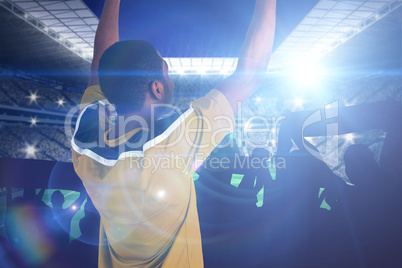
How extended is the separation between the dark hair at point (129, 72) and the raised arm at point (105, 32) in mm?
330

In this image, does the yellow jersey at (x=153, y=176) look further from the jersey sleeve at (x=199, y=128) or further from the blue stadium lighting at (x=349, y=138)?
the blue stadium lighting at (x=349, y=138)

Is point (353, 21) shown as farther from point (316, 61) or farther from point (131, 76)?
point (131, 76)

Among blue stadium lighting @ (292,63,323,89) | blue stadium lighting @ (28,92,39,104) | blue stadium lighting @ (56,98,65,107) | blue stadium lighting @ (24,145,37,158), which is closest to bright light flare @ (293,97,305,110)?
blue stadium lighting @ (292,63,323,89)

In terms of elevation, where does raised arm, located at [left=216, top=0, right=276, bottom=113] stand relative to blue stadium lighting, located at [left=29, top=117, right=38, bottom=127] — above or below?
below

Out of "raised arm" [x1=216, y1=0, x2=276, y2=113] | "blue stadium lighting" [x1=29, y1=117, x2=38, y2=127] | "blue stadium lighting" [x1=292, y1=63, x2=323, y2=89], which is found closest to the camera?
"raised arm" [x1=216, y1=0, x2=276, y2=113]

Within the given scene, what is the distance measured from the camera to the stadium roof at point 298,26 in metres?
4.34

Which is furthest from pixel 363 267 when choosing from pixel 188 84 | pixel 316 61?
pixel 188 84

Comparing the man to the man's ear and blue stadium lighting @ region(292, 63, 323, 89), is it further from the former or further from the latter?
blue stadium lighting @ region(292, 63, 323, 89)

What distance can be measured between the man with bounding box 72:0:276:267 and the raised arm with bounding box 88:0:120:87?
34cm

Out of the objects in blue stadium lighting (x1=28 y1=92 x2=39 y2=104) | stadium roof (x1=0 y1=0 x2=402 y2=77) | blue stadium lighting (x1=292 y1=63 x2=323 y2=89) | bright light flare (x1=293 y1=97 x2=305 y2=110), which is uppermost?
blue stadium lighting (x1=292 y1=63 x2=323 y2=89)

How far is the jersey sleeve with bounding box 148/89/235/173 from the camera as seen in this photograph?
0.61m

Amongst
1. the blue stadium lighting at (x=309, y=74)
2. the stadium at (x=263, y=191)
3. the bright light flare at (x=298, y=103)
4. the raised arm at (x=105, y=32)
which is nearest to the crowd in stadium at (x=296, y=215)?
the stadium at (x=263, y=191)

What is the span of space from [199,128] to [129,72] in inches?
11.3

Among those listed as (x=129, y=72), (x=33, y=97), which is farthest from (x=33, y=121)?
(x=129, y=72)
